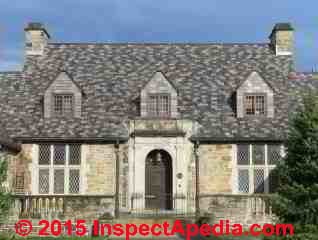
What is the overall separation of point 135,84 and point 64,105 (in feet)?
11.6

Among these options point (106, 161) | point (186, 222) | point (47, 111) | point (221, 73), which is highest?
point (221, 73)

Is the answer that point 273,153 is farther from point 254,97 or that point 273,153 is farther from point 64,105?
point 64,105

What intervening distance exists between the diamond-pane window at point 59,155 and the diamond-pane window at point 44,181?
549 mm

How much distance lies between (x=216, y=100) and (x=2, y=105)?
9740mm

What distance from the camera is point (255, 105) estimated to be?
85.4 feet

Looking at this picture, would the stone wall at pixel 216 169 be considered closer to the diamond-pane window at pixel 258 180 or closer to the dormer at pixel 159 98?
the diamond-pane window at pixel 258 180

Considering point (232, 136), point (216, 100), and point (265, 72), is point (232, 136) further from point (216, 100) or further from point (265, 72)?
point (265, 72)

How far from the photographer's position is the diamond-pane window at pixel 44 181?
81.9 ft

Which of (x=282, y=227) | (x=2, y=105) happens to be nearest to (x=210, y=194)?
(x=282, y=227)

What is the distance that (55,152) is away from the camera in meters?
25.0

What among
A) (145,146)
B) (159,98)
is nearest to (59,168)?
(145,146)

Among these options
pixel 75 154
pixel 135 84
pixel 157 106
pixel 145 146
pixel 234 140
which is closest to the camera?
pixel 234 140

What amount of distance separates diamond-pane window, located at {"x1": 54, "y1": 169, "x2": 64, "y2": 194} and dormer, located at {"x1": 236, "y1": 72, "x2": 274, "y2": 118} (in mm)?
8121

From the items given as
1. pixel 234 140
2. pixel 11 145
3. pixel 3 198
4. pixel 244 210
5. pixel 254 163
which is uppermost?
pixel 234 140
